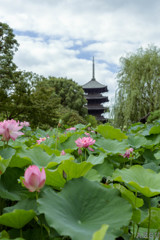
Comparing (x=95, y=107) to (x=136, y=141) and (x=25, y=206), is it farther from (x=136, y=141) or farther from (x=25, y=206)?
(x=25, y=206)

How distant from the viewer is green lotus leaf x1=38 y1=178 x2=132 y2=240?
0.40 meters

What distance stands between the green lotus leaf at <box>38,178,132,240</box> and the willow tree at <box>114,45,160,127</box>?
755 centimetres

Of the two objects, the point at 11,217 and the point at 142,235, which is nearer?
the point at 11,217

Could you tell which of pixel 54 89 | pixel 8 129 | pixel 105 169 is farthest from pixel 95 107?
pixel 8 129

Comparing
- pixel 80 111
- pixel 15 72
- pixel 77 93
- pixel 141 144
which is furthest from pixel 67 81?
pixel 141 144

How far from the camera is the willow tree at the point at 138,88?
8.01m

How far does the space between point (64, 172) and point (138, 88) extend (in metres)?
7.99

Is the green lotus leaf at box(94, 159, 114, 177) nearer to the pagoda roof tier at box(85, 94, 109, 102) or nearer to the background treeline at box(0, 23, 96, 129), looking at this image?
the background treeline at box(0, 23, 96, 129)

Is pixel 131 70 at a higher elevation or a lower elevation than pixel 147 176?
higher

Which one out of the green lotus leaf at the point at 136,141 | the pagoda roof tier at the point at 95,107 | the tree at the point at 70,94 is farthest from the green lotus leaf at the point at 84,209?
the pagoda roof tier at the point at 95,107

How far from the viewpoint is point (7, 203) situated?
71cm

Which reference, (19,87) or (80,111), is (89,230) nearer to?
(19,87)

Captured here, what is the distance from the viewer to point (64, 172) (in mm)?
561

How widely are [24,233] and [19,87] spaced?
10961 mm
